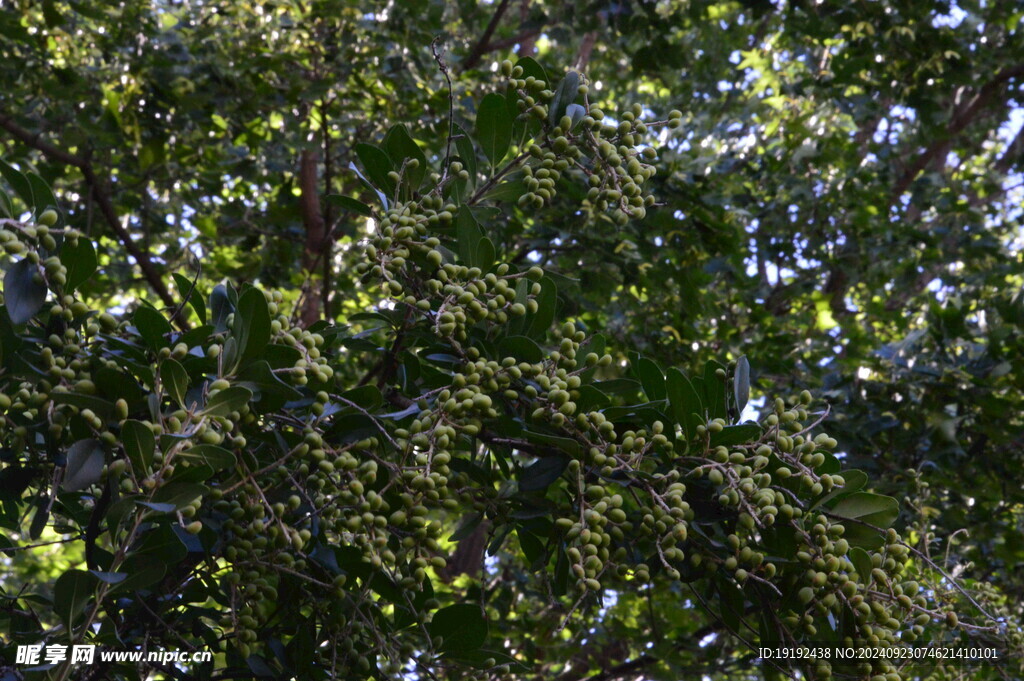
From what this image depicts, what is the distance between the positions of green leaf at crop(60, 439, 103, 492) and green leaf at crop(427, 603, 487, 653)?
0.69 metres

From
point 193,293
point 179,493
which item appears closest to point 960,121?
point 193,293

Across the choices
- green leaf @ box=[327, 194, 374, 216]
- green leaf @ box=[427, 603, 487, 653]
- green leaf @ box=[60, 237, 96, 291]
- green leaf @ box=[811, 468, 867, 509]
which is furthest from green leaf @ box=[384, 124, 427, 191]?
green leaf @ box=[811, 468, 867, 509]

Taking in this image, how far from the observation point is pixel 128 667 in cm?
149

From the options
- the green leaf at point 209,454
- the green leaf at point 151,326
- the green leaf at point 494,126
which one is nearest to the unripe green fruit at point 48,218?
the green leaf at point 151,326

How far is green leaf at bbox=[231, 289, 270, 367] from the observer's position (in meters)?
1.29

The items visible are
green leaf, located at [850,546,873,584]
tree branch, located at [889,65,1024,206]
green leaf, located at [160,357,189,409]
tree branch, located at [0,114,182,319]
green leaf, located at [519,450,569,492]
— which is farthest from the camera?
tree branch, located at [889,65,1024,206]

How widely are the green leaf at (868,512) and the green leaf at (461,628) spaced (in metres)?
0.67

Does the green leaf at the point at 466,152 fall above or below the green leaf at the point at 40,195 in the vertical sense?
above

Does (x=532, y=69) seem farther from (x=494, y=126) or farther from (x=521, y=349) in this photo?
(x=521, y=349)

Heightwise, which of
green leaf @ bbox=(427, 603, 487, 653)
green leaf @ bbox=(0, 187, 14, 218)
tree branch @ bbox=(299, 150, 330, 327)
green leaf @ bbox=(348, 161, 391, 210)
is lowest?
green leaf @ bbox=(427, 603, 487, 653)

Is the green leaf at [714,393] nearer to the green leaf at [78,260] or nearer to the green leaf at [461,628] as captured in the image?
the green leaf at [461,628]

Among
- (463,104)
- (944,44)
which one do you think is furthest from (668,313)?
(944,44)

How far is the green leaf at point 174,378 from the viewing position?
121 centimetres

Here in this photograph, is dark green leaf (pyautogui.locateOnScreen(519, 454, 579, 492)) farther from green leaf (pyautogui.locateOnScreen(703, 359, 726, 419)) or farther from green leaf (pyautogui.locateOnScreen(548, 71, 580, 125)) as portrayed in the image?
green leaf (pyautogui.locateOnScreen(548, 71, 580, 125))
